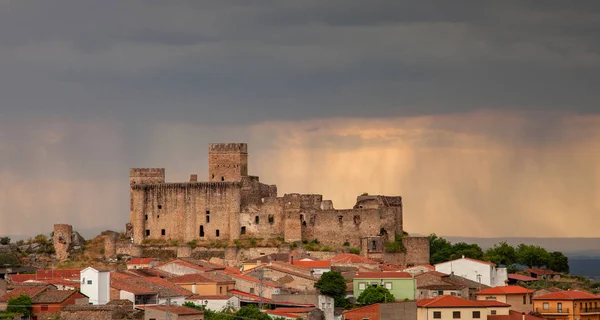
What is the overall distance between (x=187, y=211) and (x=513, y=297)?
92.5ft

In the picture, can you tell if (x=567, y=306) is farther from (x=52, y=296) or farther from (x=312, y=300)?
(x=52, y=296)

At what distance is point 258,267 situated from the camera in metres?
99.2

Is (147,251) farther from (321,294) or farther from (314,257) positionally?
(321,294)

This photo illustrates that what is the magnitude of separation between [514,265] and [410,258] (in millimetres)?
11816

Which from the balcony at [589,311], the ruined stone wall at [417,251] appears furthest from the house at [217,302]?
the ruined stone wall at [417,251]

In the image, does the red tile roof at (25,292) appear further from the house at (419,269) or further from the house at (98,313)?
the house at (419,269)

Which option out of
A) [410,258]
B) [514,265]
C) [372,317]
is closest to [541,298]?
[372,317]

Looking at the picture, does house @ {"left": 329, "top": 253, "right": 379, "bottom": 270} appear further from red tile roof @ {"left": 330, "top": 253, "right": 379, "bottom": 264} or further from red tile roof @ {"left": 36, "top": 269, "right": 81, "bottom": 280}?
red tile roof @ {"left": 36, "top": 269, "right": 81, "bottom": 280}

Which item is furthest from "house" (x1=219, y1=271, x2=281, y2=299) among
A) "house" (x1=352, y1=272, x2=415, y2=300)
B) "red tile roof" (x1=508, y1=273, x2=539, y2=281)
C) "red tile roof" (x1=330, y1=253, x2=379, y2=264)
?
"red tile roof" (x1=508, y1=273, x2=539, y2=281)

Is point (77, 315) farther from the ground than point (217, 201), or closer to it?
closer to it

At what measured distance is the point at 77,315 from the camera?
82062 millimetres

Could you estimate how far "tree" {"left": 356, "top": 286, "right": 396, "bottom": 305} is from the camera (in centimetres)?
8994

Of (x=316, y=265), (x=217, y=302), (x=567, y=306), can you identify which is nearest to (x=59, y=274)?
(x=316, y=265)

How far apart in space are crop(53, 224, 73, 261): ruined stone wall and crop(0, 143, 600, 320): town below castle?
9cm
